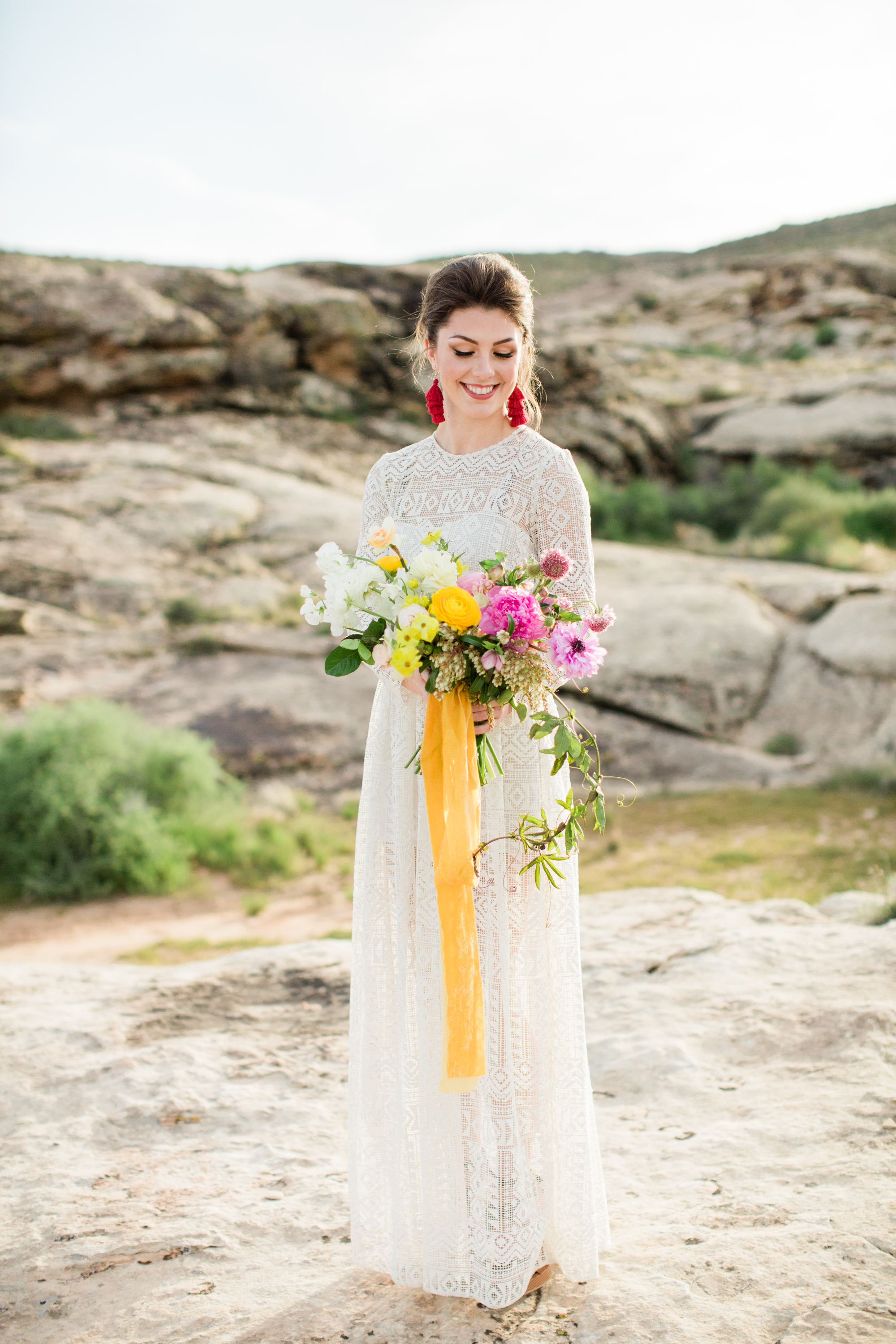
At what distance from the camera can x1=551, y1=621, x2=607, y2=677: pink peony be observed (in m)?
2.04

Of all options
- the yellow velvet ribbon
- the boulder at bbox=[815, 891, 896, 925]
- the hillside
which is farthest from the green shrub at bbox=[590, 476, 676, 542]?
the hillside

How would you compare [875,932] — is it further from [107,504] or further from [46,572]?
[107,504]

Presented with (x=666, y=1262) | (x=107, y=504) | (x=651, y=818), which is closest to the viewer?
(x=666, y=1262)

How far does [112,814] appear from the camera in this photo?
760 centimetres

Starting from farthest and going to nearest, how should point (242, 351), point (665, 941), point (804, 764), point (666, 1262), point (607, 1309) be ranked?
point (242, 351), point (804, 764), point (665, 941), point (666, 1262), point (607, 1309)

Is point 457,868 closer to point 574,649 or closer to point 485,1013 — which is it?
point 485,1013

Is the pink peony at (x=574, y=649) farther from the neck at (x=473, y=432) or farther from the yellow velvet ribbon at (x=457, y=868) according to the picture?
the neck at (x=473, y=432)

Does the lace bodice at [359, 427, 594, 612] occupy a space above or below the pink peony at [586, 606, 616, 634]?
above

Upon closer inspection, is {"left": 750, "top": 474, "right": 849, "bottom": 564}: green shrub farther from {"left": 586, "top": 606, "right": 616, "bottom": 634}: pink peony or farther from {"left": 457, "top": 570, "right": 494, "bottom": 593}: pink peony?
{"left": 457, "top": 570, "right": 494, "bottom": 593}: pink peony

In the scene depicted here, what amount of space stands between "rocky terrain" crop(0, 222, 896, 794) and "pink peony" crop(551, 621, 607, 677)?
1.33m

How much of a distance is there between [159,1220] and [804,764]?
29.1 feet

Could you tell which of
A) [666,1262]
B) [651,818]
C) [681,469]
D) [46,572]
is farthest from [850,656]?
[681,469]

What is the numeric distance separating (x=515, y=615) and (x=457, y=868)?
0.61 m

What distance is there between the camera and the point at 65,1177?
3.05 m
